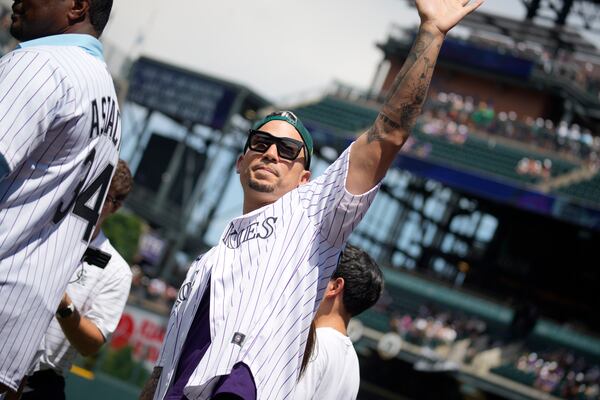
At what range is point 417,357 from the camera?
2345 cm

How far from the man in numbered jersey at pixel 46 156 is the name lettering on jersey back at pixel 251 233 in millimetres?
390

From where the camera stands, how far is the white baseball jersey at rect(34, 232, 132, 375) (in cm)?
410

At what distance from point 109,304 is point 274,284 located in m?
1.72

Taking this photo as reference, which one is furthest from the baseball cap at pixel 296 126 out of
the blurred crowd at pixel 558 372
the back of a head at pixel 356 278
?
the blurred crowd at pixel 558 372

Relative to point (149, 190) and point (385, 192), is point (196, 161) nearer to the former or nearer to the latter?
point (149, 190)

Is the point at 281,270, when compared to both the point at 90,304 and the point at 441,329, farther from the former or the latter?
the point at 441,329

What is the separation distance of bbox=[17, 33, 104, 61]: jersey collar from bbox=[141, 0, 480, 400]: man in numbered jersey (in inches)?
24.4

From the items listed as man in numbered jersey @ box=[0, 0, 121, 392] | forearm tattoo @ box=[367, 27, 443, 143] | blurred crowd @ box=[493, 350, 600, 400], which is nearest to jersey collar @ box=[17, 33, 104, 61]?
man in numbered jersey @ box=[0, 0, 121, 392]

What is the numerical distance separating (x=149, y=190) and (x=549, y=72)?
1707 centimetres

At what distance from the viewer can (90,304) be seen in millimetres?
4164

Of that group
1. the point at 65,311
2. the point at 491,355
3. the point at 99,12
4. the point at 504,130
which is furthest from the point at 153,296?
the point at 99,12

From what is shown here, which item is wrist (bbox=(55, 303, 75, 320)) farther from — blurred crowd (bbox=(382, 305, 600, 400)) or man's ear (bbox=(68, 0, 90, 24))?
blurred crowd (bbox=(382, 305, 600, 400))

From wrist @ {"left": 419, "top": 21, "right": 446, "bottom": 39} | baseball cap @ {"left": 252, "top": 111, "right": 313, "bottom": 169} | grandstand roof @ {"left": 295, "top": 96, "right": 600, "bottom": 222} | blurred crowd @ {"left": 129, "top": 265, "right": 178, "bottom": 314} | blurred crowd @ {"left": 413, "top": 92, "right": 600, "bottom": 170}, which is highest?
blurred crowd @ {"left": 413, "top": 92, "right": 600, "bottom": 170}

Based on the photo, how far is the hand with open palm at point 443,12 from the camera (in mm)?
2631
